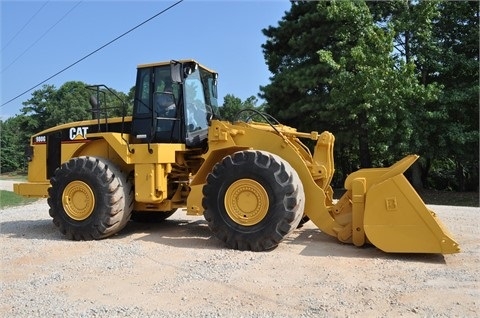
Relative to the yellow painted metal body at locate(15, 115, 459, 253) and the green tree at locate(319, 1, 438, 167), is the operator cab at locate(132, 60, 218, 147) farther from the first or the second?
the green tree at locate(319, 1, 438, 167)

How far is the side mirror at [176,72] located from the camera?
21.4 feet

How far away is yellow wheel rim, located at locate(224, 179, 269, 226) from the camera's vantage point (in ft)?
20.1

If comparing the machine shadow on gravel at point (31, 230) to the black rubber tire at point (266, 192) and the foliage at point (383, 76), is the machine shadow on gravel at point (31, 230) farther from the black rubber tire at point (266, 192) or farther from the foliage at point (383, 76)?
the foliage at point (383, 76)

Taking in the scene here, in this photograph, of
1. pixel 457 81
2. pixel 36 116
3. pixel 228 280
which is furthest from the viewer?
pixel 36 116

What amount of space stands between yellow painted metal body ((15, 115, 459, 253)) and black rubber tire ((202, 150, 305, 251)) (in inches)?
4.5

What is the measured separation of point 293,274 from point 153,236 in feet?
9.94

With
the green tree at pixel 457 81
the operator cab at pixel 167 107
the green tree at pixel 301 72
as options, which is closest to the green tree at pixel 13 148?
the green tree at pixel 301 72

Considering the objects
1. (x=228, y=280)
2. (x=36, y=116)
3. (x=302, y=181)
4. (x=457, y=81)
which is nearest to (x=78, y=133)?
(x=302, y=181)

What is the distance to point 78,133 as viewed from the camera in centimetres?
791

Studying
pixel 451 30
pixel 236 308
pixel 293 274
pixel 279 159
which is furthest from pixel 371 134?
pixel 236 308

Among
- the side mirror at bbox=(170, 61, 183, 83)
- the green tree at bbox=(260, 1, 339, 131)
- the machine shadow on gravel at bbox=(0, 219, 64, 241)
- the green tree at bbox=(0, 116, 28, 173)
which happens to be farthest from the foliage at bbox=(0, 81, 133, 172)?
the side mirror at bbox=(170, 61, 183, 83)

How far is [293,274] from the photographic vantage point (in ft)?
16.5

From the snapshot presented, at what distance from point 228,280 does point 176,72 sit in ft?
10.2

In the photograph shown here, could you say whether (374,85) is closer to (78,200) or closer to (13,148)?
(78,200)
